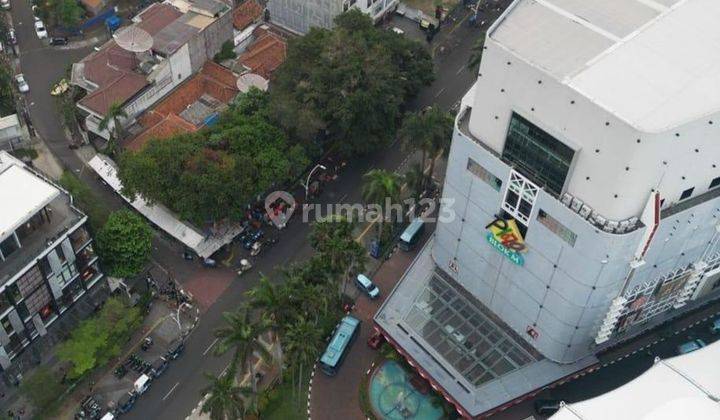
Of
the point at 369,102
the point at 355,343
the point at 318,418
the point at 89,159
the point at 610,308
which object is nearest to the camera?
the point at 610,308

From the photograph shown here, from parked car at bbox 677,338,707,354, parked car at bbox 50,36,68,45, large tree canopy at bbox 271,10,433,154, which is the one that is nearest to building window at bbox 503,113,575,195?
parked car at bbox 677,338,707,354

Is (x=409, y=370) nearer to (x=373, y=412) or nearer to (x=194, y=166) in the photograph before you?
(x=373, y=412)

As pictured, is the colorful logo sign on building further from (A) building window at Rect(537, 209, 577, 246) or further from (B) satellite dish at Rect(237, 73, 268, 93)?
(B) satellite dish at Rect(237, 73, 268, 93)

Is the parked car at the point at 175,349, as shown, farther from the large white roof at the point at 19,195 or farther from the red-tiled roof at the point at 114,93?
the red-tiled roof at the point at 114,93

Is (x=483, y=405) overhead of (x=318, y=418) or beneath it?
overhead

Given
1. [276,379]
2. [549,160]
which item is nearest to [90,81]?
[276,379]
